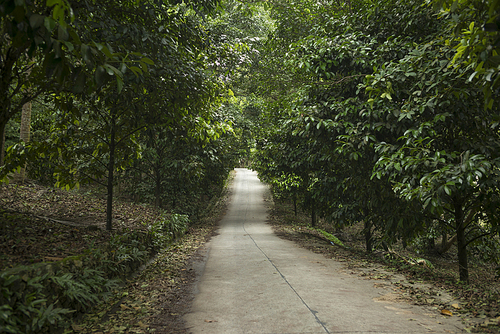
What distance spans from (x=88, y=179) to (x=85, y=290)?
384cm

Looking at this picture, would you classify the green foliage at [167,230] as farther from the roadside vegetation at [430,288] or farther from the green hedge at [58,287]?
the roadside vegetation at [430,288]

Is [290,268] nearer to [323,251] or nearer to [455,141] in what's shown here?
[323,251]

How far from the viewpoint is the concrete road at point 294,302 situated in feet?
13.4

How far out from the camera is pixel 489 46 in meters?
3.76

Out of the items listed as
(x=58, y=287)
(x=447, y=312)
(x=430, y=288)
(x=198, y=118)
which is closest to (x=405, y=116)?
(x=430, y=288)

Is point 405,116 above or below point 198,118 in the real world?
below

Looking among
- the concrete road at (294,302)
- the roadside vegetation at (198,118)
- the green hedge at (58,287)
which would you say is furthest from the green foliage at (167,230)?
the green hedge at (58,287)

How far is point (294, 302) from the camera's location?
4895 mm

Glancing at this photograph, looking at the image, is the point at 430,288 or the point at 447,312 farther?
the point at 430,288

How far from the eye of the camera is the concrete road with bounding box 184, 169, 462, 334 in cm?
407

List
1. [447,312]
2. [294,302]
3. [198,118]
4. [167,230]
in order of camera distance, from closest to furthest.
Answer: [447,312], [294,302], [198,118], [167,230]

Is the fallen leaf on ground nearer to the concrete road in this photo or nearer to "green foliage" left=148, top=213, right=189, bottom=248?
the concrete road

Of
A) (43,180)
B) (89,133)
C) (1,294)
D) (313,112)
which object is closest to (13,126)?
(43,180)

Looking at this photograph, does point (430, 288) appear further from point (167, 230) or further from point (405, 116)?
point (167, 230)
